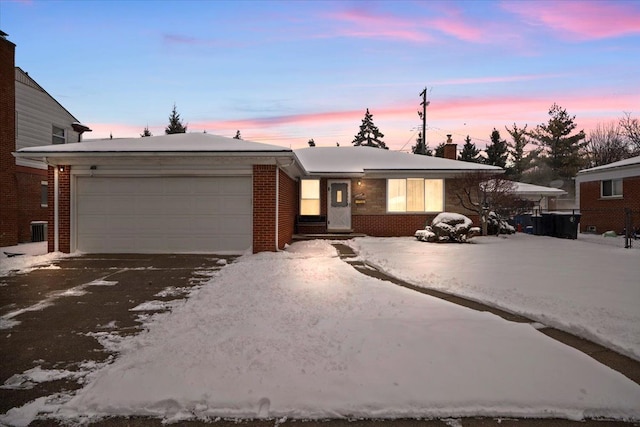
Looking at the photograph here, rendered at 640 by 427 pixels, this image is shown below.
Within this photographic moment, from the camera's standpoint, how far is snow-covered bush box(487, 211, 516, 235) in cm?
1767

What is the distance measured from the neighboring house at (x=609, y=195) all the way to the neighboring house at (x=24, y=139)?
81.8 feet

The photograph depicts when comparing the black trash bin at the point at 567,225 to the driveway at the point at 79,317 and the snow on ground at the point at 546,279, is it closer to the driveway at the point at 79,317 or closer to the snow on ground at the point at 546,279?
the snow on ground at the point at 546,279

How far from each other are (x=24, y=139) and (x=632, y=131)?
5303 centimetres

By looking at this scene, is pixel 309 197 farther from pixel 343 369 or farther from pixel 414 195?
pixel 343 369

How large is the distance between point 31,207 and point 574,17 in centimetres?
2068

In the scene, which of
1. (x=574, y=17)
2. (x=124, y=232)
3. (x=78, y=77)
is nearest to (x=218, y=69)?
(x=78, y=77)

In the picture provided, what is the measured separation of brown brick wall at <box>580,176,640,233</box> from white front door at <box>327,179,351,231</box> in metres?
11.7

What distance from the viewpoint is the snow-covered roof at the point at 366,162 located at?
17.1 m

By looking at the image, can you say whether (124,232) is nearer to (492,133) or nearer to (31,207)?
(31,207)

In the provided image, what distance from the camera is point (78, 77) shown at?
17.0 m

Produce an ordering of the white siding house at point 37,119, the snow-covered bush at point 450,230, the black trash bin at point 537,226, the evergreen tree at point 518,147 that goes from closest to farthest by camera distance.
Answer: the snow-covered bush at point 450,230
the white siding house at point 37,119
the black trash bin at point 537,226
the evergreen tree at point 518,147

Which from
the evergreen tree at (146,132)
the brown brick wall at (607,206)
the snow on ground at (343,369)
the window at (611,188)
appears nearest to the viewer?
the snow on ground at (343,369)

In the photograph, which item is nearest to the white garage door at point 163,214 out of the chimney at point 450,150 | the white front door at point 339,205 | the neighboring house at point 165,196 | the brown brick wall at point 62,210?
the neighboring house at point 165,196

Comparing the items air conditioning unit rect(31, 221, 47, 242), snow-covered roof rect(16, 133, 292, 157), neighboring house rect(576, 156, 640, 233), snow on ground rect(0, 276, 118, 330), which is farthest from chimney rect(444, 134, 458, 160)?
air conditioning unit rect(31, 221, 47, 242)
